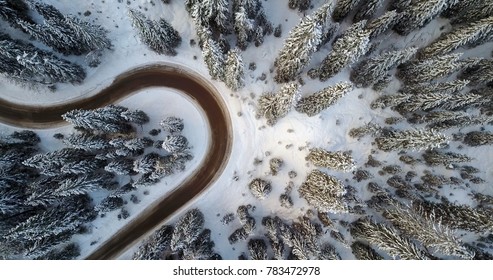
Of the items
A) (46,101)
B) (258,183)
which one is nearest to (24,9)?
(46,101)

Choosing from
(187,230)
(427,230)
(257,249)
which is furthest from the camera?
(257,249)

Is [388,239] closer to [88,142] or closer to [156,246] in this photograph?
[156,246]

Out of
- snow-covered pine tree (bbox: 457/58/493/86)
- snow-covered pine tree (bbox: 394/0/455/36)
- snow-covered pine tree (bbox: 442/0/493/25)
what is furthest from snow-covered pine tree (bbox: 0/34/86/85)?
snow-covered pine tree (bbox: 457/58/493/86)

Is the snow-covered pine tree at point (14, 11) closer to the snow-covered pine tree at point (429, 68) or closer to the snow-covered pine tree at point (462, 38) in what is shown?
the snow-covered pine tree at point (429, 68)

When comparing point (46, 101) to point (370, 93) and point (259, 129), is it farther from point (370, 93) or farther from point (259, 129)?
point (370, 93)

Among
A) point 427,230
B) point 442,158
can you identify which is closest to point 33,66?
point 427,230

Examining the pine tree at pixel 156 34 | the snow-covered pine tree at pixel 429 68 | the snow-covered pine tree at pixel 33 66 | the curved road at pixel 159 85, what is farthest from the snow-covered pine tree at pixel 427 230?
the snow-covered pine tree at pixel 33 66
